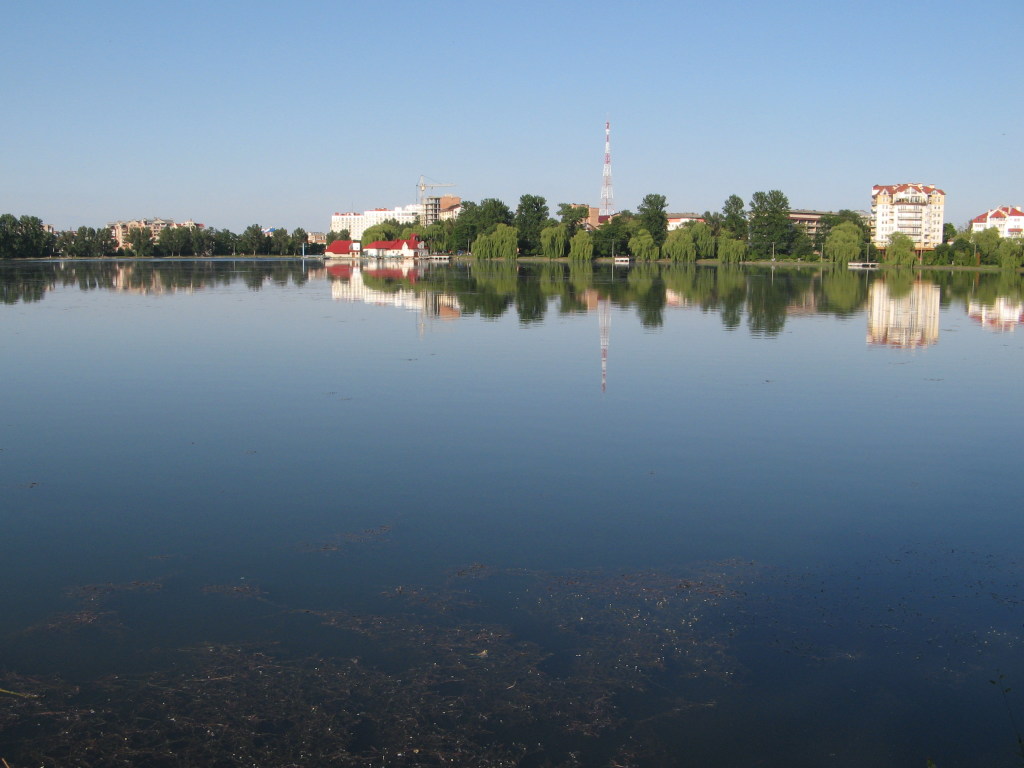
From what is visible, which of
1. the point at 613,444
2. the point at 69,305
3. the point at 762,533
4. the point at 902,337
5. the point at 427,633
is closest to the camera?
the point at 427,633

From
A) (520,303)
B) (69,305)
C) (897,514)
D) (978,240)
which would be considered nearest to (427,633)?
(897,514)

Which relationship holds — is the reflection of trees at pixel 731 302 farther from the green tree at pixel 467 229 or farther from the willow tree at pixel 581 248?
the green tree at pixel 467 229

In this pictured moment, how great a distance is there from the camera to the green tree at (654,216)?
340 ft

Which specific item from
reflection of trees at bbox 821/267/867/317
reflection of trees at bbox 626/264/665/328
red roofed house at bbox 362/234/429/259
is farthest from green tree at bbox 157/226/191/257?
reflection of trees at bbox 821/267/867/317

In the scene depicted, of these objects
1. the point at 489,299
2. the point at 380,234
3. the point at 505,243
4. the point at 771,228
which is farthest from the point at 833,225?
the point at 489,299

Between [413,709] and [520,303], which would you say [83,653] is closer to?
[413,709]

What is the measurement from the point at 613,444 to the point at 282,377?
6.42 meters

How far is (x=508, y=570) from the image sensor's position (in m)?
6.16

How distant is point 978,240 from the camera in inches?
3206

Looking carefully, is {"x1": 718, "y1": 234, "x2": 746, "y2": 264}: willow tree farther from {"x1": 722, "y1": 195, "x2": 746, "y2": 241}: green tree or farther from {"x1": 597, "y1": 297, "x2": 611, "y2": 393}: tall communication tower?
{"x1": 597, "y1": 297, "x2": 611, "y2": 393}: tall communication tower

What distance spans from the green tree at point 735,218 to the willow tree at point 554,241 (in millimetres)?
18665

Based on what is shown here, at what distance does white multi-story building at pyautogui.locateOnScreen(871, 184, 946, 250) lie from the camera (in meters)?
120

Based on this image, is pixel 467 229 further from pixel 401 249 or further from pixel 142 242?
pixel 142 242

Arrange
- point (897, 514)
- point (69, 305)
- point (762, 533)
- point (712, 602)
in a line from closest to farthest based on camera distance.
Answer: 1. point (712, 602)
2. point (762, 533)
3. point (897, 514)
4. point (69, 305)
